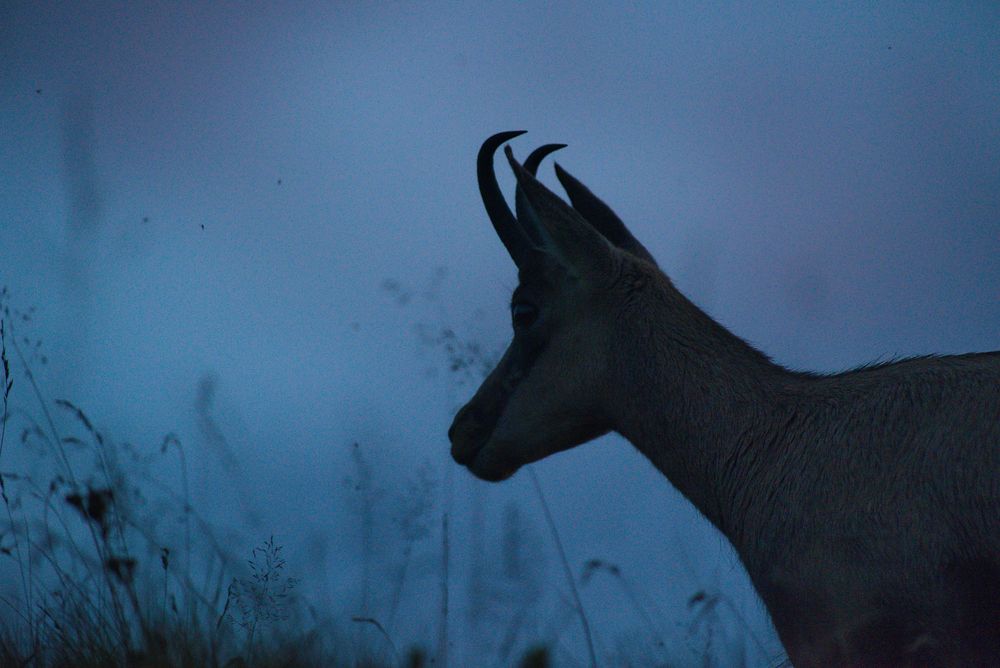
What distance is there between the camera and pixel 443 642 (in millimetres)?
4371

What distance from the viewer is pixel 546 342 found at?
526cm

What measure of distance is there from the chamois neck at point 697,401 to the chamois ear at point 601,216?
29.9 inches

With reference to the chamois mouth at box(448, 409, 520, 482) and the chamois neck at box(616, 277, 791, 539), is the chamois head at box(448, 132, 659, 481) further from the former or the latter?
the chamois neck at box(616, 277, 791, 539)

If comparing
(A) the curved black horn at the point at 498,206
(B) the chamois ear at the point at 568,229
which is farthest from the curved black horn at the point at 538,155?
(B) the chamois ear at the point at 568,229

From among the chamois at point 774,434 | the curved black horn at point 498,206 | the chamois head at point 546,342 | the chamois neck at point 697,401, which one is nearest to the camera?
the chamois at point 774,434

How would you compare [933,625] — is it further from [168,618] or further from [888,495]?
[168,618]

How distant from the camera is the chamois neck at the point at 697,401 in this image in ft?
15.6

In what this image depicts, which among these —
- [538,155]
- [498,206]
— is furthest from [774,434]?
[538,155]

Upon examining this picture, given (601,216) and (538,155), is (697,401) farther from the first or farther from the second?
(538,155)

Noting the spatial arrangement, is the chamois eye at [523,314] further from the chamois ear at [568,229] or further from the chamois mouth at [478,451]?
the chamois mouth at [478,451]

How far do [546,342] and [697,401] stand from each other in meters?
0.80

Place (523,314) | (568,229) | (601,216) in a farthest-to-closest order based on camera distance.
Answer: (601,216) < (523,314) < (568,229)

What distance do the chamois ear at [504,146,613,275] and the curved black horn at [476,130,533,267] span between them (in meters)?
0.21

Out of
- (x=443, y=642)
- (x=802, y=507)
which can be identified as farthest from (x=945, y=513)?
(x=443, y=642)
